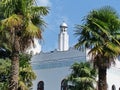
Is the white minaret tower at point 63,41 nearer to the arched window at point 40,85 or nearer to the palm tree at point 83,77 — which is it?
the arched window at point 40,85

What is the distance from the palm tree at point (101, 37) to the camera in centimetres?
2305

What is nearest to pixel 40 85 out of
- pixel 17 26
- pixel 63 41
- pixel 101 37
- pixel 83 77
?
pixel 63 41

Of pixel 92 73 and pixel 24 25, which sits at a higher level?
pixel 24 25

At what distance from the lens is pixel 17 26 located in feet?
69.1

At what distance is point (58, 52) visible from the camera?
50875 mm

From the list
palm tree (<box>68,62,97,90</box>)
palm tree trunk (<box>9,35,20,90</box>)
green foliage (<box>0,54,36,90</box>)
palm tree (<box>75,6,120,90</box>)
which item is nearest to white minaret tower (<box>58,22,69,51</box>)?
green foliage (<box>0,54,36,90</box>)

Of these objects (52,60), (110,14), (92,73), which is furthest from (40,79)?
(110,14)

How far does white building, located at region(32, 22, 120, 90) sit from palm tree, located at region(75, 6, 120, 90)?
24231 mm

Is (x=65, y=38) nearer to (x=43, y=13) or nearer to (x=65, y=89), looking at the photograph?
(x=65, y=89)

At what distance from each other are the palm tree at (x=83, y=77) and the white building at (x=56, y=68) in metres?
10.2

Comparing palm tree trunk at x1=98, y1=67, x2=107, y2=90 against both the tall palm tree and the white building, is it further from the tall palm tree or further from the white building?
the white building

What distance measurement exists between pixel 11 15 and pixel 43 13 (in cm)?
178

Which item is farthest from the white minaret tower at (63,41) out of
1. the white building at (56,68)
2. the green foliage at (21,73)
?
the green foliage at (21,73)

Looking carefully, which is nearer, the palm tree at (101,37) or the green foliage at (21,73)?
the palm tree at (101,37)
